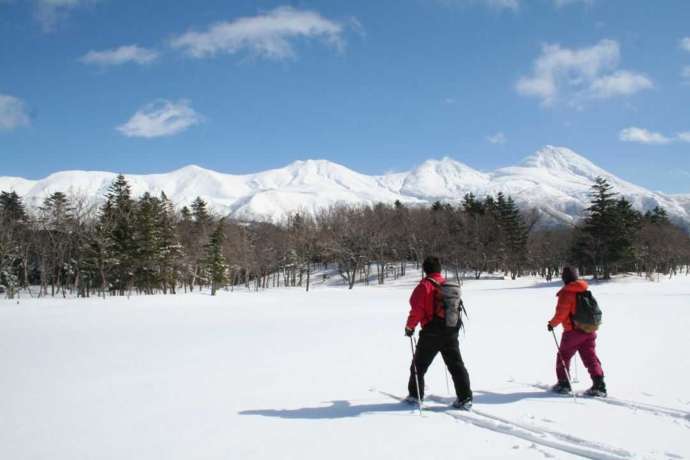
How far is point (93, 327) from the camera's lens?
1692cm

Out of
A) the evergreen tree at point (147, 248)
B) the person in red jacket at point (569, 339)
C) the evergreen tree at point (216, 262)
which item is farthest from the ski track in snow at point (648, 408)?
the evergreen tree at point (147, 248)

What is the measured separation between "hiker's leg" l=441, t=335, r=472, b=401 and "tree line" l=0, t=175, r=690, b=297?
128 feet

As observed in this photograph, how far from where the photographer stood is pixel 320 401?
21.4 feet

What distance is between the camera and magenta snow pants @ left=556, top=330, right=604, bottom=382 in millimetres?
6574

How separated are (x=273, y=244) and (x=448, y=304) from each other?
68.5m

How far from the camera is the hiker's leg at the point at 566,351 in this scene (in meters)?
6.73

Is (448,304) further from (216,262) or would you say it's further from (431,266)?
(216,262)

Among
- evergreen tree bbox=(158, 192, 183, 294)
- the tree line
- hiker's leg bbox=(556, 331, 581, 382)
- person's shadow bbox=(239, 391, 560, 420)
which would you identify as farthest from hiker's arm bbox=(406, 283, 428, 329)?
evergreen tree bbox=(158, 192, 183, 294)

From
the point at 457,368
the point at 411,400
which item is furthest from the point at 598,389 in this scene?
the point at 411,400

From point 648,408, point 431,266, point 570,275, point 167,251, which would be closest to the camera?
point 648,408

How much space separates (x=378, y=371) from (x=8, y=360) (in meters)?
8.31

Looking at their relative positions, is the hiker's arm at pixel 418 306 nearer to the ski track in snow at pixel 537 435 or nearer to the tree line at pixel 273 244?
the ski track in snow at pixel 537 435

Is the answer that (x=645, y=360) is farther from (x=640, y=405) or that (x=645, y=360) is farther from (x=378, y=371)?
(x=378, y=371)

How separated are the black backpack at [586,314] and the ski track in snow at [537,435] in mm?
2116
